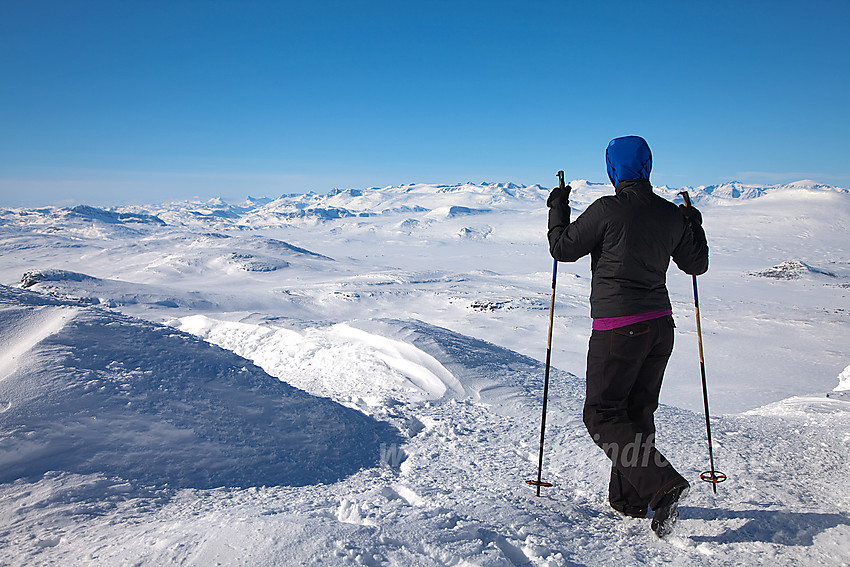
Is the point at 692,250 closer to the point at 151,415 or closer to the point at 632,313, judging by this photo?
the point at 632,313

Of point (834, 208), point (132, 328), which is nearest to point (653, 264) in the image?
point (132, 328)

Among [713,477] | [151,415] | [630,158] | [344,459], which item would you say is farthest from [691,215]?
[151,415]

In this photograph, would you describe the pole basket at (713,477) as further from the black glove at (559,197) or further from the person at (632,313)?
the black glove at (559,197)

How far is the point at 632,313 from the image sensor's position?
2.73 m

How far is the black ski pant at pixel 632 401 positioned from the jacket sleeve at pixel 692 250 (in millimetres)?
400

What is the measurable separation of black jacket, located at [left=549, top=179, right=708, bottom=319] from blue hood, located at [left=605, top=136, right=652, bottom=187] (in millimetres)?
64

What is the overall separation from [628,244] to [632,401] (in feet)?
3.14

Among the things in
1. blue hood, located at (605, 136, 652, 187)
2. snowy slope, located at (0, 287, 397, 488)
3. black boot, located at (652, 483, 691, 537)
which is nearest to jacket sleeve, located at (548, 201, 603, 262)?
blue hood, located at (605, 136, 652, 187)

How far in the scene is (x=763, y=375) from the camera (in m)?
20.3

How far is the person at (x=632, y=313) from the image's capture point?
2.67 metres

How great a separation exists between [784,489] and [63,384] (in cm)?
516

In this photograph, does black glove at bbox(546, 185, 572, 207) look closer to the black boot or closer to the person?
A: the person

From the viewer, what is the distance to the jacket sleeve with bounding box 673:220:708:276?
9.44 feet

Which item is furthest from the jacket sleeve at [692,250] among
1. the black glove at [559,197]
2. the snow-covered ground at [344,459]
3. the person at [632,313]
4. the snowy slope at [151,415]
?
the snowy slope at [151,415]
